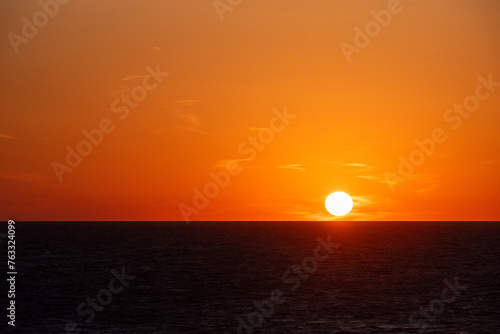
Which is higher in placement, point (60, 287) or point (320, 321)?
point (60, 287)

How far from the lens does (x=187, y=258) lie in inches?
4697

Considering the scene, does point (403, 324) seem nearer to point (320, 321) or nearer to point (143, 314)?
point (320, 321)

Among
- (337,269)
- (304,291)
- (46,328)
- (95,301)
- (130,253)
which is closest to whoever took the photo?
(46,328)

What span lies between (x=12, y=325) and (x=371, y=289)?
4219 cm

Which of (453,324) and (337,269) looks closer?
(453,324)

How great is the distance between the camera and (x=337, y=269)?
320 feet

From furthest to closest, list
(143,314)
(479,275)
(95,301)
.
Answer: (479,275) < (95,301) < (143,314)

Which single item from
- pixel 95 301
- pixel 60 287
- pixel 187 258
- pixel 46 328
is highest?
pixel 187 258

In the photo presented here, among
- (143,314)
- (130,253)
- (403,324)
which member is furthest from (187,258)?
(403,324)

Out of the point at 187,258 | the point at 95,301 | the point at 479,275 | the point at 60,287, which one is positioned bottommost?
the point at 95,301

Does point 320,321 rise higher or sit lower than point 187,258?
lower

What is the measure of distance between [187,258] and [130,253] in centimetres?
2077

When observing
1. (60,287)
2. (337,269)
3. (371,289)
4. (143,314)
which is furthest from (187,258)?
(143,314)

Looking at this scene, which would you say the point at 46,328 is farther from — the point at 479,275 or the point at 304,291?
the point at 479,275
